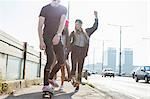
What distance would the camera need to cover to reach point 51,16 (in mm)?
6281

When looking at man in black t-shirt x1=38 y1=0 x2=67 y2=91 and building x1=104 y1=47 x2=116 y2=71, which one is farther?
building x1=104 y1=47 x2=116 y2=71

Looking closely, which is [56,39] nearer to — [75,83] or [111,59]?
[75,83]

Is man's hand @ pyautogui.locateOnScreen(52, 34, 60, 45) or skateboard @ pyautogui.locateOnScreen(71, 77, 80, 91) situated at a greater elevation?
man's hand @ pyautogui.locateOnScreen(52, 34, 60, 45)

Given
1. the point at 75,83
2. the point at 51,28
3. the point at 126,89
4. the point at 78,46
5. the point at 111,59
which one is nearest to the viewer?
the point at 51,28

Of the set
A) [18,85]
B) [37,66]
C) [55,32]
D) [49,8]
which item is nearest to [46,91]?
[55,32]

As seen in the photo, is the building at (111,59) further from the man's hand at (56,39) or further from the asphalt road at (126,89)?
the man's hand at (56,39)

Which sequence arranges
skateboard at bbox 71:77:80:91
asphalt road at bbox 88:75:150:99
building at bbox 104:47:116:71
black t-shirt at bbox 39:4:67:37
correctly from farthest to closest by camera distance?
building at bbox 104:47:116:71, asphalt road at bbox 88:75:150:99, skateboard at bbox 71:77:80:91, black t-shirt at bbox 39:4:67:37

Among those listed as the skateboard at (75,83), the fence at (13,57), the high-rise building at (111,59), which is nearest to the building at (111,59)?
the high-rise building at (111,59)

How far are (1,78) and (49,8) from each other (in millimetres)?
1821

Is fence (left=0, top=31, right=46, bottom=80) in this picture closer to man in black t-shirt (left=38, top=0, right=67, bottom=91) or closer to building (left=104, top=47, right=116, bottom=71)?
man in black t-shirt (left=38, top=0, right=67, bottom=91)

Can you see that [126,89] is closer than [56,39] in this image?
No

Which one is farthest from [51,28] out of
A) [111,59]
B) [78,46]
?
[111,59]

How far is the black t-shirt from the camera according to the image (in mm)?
6258

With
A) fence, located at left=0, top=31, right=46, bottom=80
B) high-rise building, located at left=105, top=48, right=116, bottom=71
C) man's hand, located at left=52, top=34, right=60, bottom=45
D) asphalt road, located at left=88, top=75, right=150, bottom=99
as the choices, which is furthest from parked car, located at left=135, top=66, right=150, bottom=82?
high-rise building, located at left=105, top=48, right=116, bottom=71
